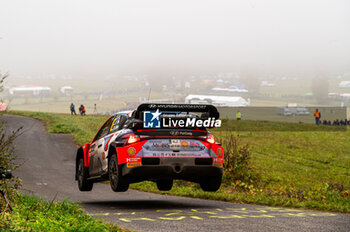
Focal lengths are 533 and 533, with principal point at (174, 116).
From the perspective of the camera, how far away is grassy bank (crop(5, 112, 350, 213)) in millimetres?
26422

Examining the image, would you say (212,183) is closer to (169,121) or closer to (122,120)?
(169,121)

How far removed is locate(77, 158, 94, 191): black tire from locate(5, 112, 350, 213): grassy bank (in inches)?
365

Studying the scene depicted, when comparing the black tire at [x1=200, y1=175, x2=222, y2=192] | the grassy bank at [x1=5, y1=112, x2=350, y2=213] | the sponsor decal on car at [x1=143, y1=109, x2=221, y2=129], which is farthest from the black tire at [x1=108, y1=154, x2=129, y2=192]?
the grassy bank at [x1=5, y1=112, x2=350, y2=213]

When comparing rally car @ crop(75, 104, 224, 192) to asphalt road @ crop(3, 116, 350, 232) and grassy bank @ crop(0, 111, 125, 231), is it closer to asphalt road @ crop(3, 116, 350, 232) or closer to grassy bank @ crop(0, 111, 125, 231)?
grassy bank @ crop(0, 111, 125, 231)

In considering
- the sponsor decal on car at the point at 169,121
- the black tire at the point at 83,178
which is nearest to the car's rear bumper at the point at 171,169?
the sponsor decal on car at the point at 169,121

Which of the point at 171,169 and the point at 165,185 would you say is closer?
the point at 171,169

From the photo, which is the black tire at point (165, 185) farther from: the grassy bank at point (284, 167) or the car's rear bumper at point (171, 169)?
the grassy bank at point (284, 167)

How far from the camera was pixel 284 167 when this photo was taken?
147ft

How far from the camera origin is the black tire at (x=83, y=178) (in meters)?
11.7

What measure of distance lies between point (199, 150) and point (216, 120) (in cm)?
122

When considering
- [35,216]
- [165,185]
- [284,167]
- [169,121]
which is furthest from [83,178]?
[284,167]

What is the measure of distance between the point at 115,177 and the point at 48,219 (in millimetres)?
3973

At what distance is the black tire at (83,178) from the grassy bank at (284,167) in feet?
30.4

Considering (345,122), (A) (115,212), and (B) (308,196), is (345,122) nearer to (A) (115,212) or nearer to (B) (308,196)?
(B) (308,196)
